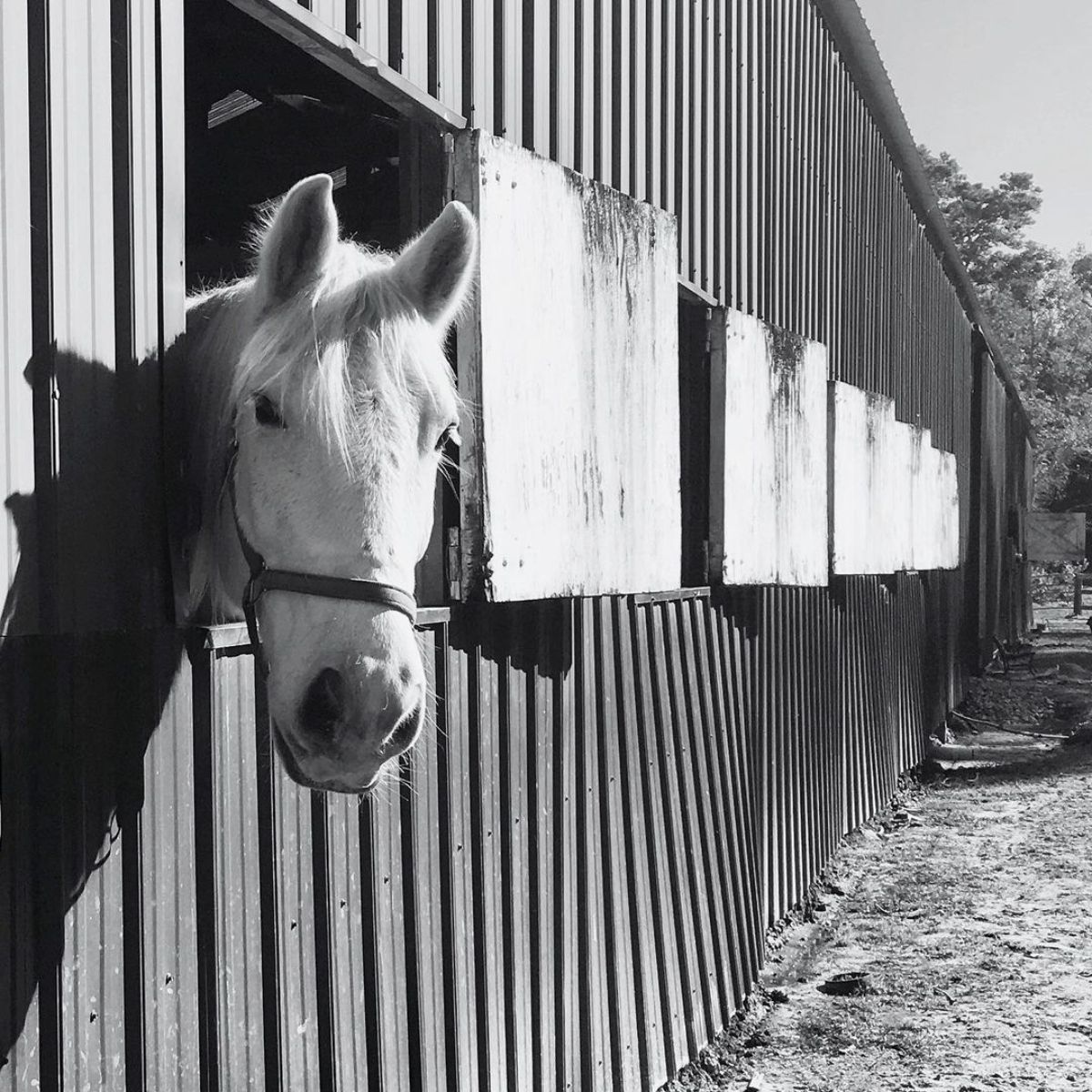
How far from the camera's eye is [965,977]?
6371 mm

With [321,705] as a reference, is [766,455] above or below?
above

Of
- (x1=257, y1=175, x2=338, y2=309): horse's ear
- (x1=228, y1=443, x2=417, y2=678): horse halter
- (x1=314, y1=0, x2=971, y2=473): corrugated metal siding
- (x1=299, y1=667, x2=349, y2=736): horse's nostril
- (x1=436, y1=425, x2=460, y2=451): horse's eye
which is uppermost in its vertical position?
(x1=314, y1=0, x2=971, y2=473): corrugated metal siding

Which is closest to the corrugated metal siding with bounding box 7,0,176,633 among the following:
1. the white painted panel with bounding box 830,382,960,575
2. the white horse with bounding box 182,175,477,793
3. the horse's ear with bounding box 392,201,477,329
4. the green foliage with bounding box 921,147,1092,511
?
the white horse with bounding box 182,175,477,793

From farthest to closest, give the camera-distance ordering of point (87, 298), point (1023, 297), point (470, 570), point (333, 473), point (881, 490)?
point (1023, 297)
point (881, 490)
point (470, 570)
point (87, 298)
point (333, 473)

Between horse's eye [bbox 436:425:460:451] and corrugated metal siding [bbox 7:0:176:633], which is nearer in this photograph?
corrugated metal siding [bbox 7:0:176:633]

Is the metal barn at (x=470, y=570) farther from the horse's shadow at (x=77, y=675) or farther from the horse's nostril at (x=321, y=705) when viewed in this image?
the horse's nostril at (x=321, y=705)

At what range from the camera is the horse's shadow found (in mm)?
2014

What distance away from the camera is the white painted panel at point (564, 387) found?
3.10m

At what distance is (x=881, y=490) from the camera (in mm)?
9305

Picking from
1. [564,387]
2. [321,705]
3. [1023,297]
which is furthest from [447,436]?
[1023,297]

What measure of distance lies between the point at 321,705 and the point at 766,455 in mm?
4253

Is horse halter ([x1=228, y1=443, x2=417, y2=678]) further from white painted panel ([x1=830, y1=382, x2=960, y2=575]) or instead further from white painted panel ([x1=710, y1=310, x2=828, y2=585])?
white painted panel ([x1=830, y1=382, x2=960, y2=575])

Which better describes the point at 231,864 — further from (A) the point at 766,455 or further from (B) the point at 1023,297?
(B) the point at 1023,297

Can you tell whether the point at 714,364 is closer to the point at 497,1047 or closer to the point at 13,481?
the point at 497,1047
